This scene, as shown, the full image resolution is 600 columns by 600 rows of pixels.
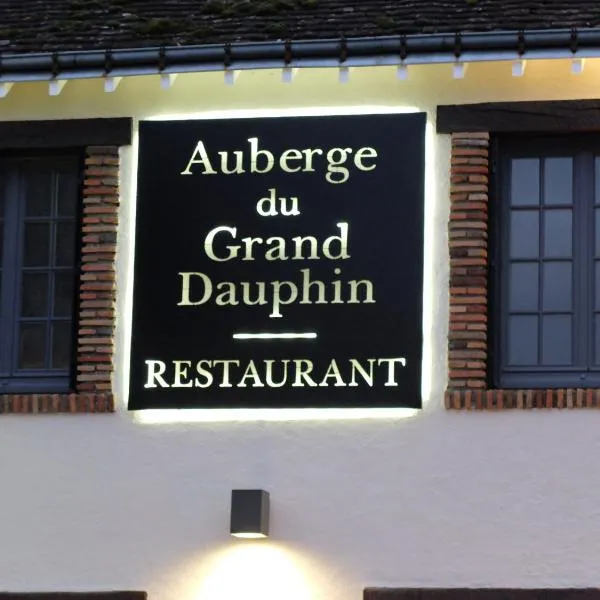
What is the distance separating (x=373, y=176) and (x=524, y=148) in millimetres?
1085

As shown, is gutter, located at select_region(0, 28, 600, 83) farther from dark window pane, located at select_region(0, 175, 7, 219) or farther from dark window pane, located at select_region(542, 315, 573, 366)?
dark window pane, located at select_region(542, 315, 573, 366)

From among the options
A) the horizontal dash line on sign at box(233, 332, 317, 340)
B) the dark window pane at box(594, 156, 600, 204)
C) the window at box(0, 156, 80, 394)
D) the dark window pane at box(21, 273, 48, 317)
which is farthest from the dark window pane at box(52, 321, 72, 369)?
the dark window pane at box(594, 156, 600, 204)

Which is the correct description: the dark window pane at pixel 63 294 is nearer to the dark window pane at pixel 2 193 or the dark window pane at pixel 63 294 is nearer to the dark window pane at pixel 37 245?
the dark window pane at pixel 37 245

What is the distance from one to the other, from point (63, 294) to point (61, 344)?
367 mm

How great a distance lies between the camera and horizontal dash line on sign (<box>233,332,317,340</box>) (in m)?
13.9

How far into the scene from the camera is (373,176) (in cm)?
1415

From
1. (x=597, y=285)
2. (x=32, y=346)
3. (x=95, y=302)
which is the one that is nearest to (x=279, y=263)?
(x=95, y=302)

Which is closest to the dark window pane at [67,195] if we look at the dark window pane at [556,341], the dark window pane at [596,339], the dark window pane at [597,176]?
the dark window pane at [556,341]

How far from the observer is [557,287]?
13883mm

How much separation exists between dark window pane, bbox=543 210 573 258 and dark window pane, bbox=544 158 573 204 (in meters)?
0.09

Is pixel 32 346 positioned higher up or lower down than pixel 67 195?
lower down

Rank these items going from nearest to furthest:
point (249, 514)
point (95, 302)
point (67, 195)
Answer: point (249, 514)
point (95, 302)
point (67, 195)

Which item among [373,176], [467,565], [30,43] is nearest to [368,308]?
[373,176]

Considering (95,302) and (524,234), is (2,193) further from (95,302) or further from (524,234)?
(524,234)
